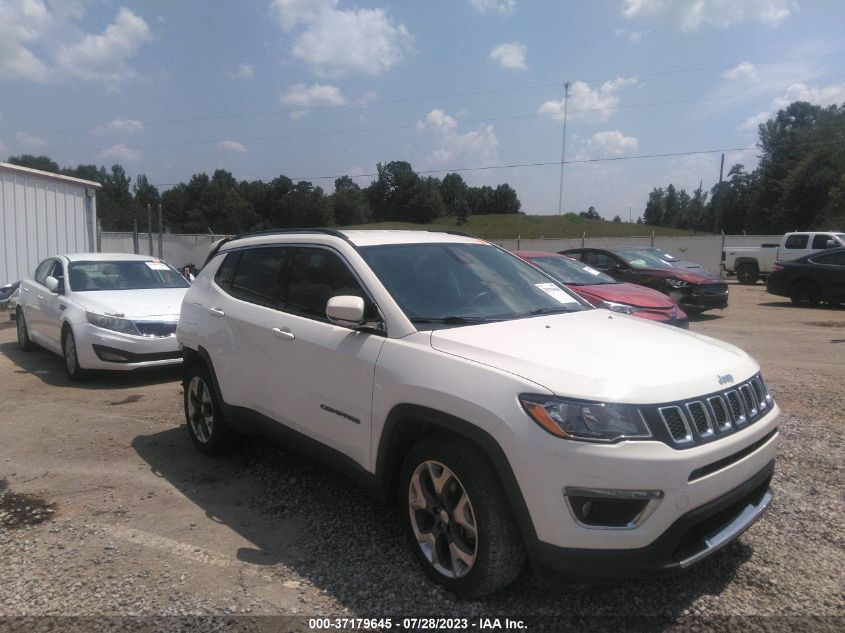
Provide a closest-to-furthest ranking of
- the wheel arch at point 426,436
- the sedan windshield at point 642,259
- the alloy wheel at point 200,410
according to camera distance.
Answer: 1. the wheel arch at point 426,436
2. the alloy wheel at point 200,410
3. the sedan windshield at point 642,259

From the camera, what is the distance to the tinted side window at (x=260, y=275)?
14.2 ft

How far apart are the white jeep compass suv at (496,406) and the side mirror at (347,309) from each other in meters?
0.01

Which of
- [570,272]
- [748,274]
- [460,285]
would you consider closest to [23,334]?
[570,272]

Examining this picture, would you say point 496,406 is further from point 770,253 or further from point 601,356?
point 770,253

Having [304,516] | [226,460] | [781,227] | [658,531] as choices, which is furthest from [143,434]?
[781,227]

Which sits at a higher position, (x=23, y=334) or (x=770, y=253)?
(x=770, y=253)

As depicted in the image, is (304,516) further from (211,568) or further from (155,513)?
(155,513)

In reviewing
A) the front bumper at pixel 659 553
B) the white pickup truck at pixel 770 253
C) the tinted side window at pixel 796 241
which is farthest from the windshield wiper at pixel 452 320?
the tinted side window at pixel 796 241

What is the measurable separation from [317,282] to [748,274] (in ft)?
76.6

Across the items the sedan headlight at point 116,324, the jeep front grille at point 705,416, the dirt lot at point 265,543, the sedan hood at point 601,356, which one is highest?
the sedan hood at point 601,356

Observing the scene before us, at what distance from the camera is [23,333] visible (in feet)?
32.2

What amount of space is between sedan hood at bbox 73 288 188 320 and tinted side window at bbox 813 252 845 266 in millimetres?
14314

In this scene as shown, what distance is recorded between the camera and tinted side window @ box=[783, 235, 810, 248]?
69.5 feet

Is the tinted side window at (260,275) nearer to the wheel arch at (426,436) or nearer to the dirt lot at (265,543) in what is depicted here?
the dirt lot at (265,543)
